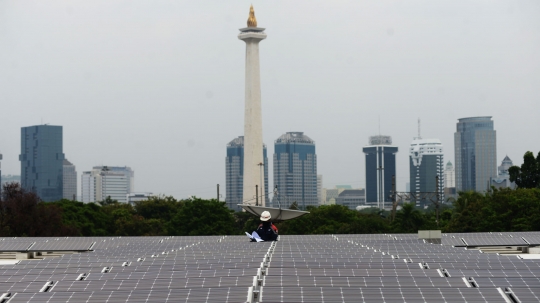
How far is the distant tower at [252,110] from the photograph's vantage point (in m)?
126

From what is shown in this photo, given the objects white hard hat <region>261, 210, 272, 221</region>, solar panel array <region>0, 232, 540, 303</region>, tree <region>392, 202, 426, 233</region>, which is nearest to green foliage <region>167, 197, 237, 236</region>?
tree <region>392, 202, 426, 233</region>

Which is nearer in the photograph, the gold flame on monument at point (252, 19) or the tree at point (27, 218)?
the tree at point (27, 218)

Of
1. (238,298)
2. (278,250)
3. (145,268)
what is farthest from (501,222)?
(238,298)

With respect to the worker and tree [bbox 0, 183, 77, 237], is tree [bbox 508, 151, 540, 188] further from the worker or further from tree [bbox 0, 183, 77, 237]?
the worker

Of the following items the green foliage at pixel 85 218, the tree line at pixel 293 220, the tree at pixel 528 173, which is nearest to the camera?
the tree line at pixel 293 220

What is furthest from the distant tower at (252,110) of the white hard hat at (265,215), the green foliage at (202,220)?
the white hard hat at (265,215)

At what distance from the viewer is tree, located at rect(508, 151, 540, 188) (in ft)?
303

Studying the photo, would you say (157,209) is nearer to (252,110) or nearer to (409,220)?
(252,110)

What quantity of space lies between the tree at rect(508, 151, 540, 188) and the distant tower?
40847mm

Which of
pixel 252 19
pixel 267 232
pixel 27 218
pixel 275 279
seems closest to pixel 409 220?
pixel 27 218

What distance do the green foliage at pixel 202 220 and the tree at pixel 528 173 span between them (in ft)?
103

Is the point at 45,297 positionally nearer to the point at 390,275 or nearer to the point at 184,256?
the point at 390,275

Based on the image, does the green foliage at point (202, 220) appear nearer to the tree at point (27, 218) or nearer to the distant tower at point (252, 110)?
the tree at point (27, 218)

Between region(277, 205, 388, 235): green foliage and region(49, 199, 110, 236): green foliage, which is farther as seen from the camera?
region(49, 199, 110, 236): green foliage
